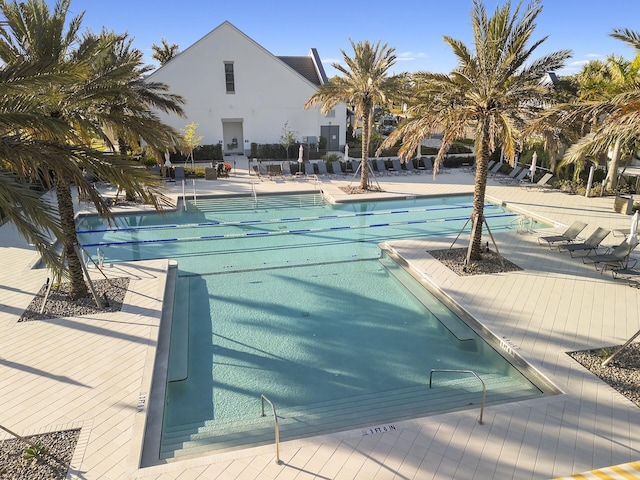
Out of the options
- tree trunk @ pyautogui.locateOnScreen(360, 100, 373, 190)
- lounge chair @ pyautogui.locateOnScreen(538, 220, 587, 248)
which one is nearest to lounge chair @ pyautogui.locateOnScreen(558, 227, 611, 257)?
lounge chair @ pyautogui.locateOnScreen(538, 220, 587, 248)

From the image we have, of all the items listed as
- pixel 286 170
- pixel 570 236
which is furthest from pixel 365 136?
pixel 570 236

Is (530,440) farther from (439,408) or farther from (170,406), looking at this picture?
(170,406)

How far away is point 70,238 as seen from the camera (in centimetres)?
972

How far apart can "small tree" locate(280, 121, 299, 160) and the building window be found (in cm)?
427

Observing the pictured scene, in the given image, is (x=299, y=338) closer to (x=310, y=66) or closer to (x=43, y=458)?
(x=43, y=458)

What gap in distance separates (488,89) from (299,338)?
24.5 ft

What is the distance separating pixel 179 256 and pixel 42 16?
7058 mm

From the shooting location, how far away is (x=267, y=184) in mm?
23406

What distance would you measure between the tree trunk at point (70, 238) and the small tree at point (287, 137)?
2041 cm

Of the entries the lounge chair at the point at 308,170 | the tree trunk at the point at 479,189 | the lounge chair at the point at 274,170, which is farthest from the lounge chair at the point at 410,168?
the tree trunk at the point at 479,189

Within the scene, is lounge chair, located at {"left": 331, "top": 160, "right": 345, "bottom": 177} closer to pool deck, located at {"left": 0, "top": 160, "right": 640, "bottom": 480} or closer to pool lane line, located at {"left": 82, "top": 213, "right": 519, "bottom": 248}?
pool lane line, located at {"left": 82, "top": 213, "right": 519, "bottom": 248}

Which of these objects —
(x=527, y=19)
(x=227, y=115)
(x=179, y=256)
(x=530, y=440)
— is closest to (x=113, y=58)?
(x=179, y=256)

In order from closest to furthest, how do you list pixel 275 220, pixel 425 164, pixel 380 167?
pixel 275 220 < pixel 380 167 < pixel 425 164

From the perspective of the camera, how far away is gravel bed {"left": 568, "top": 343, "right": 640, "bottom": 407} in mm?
7305
